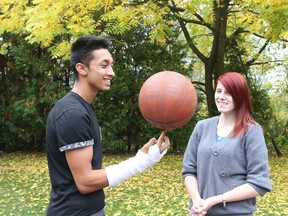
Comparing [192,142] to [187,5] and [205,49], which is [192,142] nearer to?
[187,5]

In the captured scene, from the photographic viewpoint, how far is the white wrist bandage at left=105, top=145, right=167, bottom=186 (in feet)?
7.67

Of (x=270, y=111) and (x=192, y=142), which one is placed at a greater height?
(x=192, y=142)

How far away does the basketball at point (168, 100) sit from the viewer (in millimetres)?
2816

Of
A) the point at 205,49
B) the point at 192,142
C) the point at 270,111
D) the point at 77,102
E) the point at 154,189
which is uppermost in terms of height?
the point at 205,49

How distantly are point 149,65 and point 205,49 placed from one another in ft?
11.4

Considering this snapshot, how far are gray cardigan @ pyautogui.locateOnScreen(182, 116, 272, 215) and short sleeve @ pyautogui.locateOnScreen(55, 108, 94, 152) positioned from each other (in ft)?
3.08

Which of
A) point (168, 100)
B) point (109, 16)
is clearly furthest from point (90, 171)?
point (109, 16)

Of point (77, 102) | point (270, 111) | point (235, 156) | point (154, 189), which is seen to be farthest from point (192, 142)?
point (270, 111)

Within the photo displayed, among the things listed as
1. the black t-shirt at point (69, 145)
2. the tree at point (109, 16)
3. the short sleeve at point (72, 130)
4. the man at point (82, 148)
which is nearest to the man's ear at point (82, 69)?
the man at point (82, 148)

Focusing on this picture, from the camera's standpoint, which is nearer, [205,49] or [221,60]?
[221,60]

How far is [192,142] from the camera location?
303 cm

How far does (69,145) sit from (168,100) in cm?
87

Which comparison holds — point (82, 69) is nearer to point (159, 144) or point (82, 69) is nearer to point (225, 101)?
point (159, 144)

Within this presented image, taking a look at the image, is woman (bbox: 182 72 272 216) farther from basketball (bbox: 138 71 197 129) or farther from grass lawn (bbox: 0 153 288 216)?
grass lawn (bbox: 0 153 288 216)
